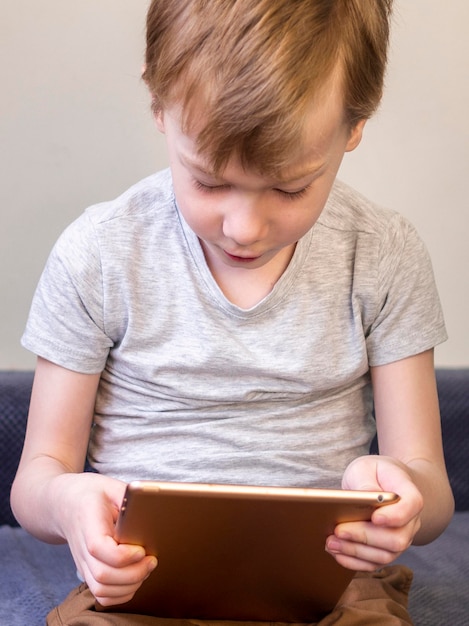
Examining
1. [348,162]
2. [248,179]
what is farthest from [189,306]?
[348,162]

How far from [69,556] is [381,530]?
580mm

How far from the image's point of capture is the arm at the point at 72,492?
85cm

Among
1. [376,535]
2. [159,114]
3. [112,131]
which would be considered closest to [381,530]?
[376,535]

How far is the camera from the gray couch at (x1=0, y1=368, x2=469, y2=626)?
1185 millimetres

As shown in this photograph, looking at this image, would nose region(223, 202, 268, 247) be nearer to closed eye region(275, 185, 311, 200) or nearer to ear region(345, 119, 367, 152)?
closed eye region(275, 185, 311, 200)

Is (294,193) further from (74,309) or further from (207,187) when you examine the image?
(74,309)

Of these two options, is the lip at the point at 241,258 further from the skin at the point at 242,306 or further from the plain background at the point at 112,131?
the plain background at the point at 112,131

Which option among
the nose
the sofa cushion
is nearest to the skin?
the nose

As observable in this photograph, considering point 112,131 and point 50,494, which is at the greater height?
point 112,131

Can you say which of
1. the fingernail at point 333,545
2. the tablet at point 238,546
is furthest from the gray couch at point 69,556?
the fingernail at point 333,545

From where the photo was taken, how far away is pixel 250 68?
840 millimetres

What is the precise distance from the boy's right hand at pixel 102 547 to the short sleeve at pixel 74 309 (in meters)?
0.19

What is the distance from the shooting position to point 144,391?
113 cm

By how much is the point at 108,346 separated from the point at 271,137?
0.37 m
